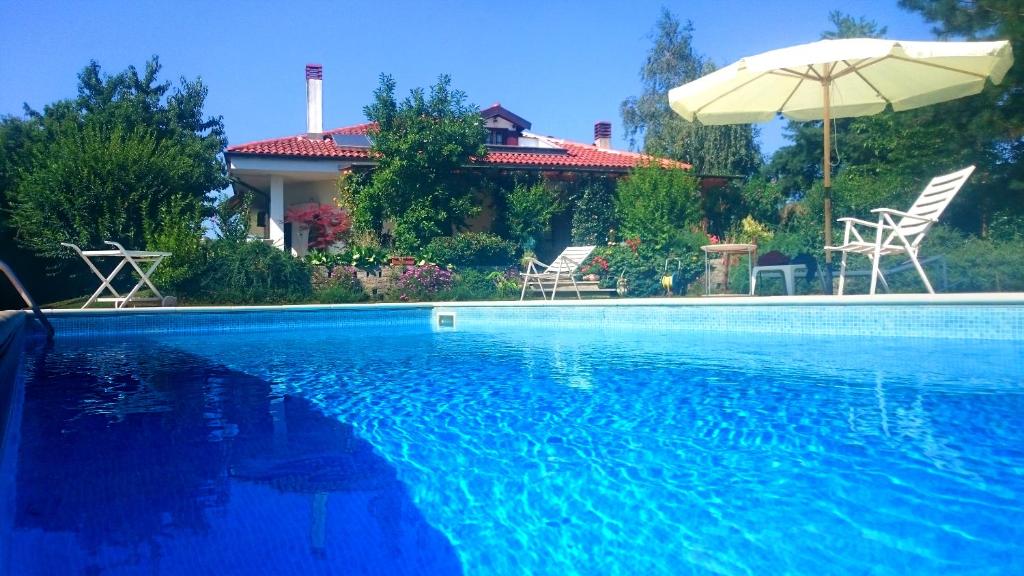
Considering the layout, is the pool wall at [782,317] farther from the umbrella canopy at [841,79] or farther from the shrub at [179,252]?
the shrub at [179,252]

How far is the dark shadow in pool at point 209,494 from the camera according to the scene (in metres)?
2.01

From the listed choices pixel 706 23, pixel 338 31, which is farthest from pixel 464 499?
pixel 706 23

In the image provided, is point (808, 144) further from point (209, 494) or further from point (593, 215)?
point (209, 494)

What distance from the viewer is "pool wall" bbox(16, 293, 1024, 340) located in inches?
253

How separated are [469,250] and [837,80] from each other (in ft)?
22.7

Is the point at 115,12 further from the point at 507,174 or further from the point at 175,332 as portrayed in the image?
the point at 507,174

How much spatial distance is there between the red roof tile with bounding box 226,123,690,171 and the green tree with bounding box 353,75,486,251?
113cm

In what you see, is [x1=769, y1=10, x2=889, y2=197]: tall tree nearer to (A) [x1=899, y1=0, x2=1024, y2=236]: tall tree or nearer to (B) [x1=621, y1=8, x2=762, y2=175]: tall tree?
(B) [x1=621, y1=8, x2=762, y2=175]: tall tree

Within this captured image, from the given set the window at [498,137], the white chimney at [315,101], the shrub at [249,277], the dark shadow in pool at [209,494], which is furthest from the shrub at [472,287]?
the white chimney at [315,101]

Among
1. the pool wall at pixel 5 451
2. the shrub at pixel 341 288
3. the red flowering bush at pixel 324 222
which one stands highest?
the red flowering bush at pixel 324 222

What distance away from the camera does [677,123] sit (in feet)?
79.1

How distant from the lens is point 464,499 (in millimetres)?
2494

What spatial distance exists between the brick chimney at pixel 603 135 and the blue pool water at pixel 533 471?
62.0 feet

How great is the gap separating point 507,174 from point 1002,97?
31.2 ft
